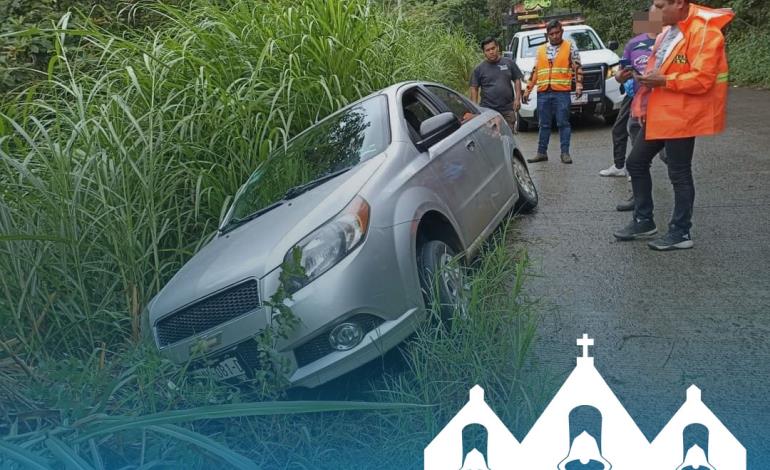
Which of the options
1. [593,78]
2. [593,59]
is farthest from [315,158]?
[593,59]

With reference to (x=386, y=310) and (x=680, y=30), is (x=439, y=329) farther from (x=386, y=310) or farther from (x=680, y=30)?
(x=680, y=30)

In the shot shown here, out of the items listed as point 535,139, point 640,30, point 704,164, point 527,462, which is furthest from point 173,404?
point 535,139

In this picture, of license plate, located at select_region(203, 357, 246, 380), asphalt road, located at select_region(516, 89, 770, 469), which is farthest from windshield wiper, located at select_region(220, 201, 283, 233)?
asphalt road, located at select_region(516, 89, 770, 469)

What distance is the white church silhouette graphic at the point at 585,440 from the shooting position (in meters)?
2.65

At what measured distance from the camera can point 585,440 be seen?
279 cm

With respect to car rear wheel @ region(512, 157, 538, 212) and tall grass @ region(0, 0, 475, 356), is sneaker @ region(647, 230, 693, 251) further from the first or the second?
tall grass @ region(0, 0, 475, 356)

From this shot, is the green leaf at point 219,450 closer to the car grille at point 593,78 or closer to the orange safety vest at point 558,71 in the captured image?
the orange safety vest at point 558,71

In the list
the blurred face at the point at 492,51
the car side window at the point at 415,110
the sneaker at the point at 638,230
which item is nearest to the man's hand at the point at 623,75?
the sneaker at the point at 638,230

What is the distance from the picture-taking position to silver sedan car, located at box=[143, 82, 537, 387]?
319 cm

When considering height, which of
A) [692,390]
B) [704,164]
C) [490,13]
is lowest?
[490,13]

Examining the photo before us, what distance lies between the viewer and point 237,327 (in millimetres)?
3236

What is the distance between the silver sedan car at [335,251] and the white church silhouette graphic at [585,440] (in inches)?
22.4

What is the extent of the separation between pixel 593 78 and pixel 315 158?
7.65 metres

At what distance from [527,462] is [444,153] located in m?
2.35
